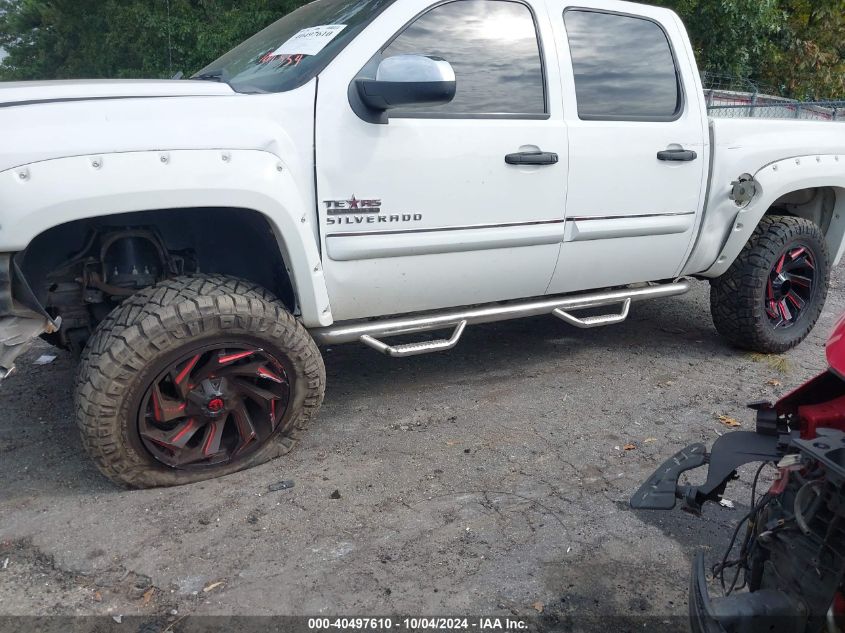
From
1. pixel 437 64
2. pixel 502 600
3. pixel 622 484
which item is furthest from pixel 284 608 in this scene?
pixel 437 64

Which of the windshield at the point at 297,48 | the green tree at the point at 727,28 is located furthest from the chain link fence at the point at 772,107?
the windshield at the point at 297,48

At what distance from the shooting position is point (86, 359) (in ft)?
9.60

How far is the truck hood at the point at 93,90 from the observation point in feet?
8.93

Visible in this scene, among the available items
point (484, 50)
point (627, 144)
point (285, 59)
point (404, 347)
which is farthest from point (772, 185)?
point (285, 59)

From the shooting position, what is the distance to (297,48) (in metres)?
3.43

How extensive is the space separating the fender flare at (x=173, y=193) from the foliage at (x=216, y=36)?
5.20 meters

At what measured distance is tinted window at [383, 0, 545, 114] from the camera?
340 cm

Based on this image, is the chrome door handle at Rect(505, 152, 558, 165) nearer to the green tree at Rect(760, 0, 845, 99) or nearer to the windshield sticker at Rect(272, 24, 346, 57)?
the windshield sticker at Rect(272, 24, 346, 57)

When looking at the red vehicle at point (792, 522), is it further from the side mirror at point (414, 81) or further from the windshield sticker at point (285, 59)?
the windshield sticker at point (285, 59)

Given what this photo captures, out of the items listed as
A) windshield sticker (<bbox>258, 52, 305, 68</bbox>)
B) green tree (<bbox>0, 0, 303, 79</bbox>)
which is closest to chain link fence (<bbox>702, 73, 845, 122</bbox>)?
windshield sticker (<bbox>258, 52, 305, 68</bbox>)

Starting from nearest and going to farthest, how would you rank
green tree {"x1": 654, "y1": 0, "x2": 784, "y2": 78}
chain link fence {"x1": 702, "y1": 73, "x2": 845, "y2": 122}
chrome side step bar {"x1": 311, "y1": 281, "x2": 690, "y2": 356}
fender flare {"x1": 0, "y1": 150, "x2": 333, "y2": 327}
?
fender flare {"x1": 0, "y1": 150, "x2": 333, "y2": 327} → chrome side step bar {"x1": 311, "y1": 281, "x2": 690, "y2": 356} → chain link fence {"x1": 702, "y1": 73, "x2": 845, "y2": 122} → green tree {"x1": 654, "y1": 0, "x2": 784, "y2": 78}

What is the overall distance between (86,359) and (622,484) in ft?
7.38

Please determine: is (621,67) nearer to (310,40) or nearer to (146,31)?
(310,40)

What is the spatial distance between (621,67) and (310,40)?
65.0 inches
